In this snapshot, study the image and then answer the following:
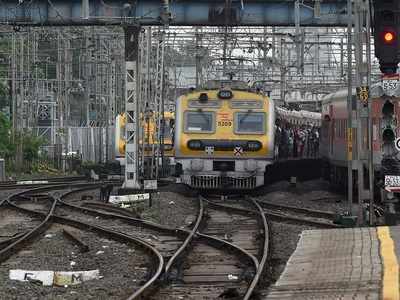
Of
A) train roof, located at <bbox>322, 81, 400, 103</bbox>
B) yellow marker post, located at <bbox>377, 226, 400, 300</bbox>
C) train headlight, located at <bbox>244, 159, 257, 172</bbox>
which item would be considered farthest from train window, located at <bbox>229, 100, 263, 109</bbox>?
yellow marker post, located at <bbox>377, 226, 400, 300</bbox>

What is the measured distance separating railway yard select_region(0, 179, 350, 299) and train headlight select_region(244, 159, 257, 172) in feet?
2.80

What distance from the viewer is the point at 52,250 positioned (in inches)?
531

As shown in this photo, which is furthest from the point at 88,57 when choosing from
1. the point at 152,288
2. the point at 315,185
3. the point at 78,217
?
the point at 152,288

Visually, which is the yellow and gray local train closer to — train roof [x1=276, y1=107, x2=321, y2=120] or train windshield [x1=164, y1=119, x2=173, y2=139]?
train roof [x1=276, y1=107, x2=321, y2=120]

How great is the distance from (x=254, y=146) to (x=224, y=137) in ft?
2.78

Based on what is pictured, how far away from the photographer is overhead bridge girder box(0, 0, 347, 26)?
88.6 ft

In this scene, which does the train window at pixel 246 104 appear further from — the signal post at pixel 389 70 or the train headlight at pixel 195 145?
the signal post at pixel 389 70

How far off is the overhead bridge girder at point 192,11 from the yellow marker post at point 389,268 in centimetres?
1758

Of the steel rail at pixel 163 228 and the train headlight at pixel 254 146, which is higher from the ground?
the train headlight at pixel 254 146

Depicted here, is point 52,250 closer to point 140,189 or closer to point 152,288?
point 152,288

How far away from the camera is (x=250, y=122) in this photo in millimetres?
23750

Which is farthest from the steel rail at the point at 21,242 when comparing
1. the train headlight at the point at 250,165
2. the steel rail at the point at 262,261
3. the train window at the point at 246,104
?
the train window at the point at 246,104

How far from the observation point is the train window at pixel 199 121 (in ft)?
77.8

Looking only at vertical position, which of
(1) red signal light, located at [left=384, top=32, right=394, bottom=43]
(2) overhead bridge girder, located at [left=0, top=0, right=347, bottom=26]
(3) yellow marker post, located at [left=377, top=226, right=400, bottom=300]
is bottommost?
(3) yellow marker post, located at [left=377, top=226, right=400, bottom=300]
